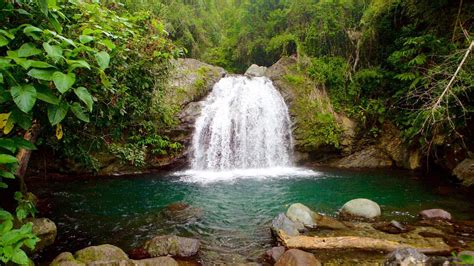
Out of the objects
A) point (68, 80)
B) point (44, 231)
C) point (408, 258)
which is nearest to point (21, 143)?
point (68, 80)

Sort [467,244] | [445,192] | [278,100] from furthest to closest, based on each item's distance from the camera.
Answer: [278,100] → [445,192] → [467,244]

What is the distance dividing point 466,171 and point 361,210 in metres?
4.80

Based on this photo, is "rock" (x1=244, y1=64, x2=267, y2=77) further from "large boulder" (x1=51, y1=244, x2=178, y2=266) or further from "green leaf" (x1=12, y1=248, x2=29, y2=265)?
"green leaf" (x1=12, y1=248, x2=29, y2=265)

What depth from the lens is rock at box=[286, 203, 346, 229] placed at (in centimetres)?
597

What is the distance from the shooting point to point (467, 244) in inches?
198

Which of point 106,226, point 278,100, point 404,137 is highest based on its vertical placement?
point 278,100

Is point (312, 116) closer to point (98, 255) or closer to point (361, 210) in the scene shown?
point (361, 210)

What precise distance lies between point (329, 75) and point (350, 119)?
2.45 metres

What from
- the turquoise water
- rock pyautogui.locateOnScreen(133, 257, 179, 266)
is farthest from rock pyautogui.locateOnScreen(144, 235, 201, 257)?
rock pyautogui.locateOnScreen(133, 257, 179, 266)

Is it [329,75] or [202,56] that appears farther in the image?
[202,56]

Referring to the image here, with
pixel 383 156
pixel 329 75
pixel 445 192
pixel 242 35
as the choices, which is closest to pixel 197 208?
pixel 445 192

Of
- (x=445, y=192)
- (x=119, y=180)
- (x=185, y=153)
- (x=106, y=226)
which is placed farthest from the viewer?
(x=185, y=153)

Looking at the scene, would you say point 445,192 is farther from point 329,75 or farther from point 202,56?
point 202,56

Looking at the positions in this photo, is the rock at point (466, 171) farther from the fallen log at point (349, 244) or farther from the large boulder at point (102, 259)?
the large boulder at point (102, 259)
